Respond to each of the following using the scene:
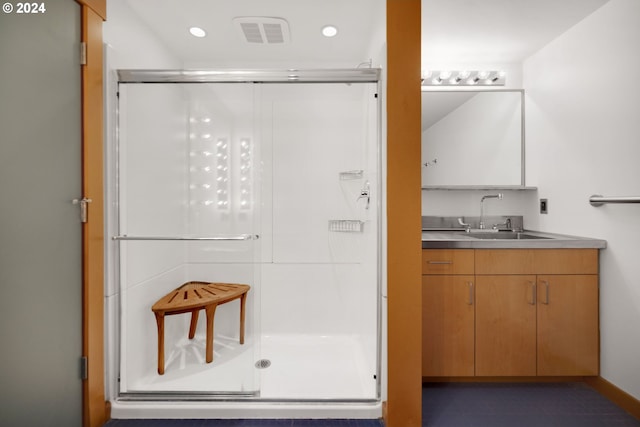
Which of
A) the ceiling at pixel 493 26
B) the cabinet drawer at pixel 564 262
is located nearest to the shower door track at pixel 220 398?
the cabinet drawer at pixel 564 262

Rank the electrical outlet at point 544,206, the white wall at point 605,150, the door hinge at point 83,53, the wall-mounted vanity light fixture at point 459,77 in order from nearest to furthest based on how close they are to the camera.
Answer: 1. the door hinge at point 83,53
2. the white wall at point 605,150
3. the electrical outlet at point 544,206
4. the wall-mounted vanity light fixture at point 459,77

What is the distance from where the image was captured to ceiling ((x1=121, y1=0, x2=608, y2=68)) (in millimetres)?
1812

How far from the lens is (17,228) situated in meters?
1.18

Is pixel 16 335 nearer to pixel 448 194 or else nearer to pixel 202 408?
pixel 202 408

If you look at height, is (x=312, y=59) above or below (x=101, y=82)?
above

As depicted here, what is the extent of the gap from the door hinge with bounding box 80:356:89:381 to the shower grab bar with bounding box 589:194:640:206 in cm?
292

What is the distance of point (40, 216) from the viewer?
4.12 ft

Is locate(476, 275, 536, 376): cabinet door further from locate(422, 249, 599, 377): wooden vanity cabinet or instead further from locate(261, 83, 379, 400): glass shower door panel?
locate(261, 83, 379, 400): glass shower door panel

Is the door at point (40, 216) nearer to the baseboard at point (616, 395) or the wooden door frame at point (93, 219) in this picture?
the wooden door frame at point (93, 219)

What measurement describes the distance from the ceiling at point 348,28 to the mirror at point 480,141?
14.2 inches

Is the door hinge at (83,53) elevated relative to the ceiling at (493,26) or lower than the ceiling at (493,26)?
lower

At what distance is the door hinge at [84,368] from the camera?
1453 mm

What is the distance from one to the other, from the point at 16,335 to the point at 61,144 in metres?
0.81

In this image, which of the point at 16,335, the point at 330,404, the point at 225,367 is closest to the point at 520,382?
the point at 330,404
